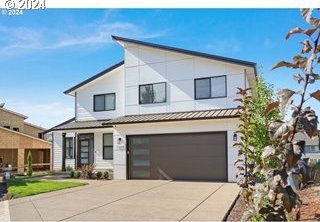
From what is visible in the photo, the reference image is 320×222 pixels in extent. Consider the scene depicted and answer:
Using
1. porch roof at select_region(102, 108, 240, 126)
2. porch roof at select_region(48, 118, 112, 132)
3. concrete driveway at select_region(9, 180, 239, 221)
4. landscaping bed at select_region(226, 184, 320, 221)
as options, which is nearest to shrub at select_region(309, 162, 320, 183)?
landscaping bed at select_region(226, 184, 320, 221)

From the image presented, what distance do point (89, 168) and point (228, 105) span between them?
8768 mm

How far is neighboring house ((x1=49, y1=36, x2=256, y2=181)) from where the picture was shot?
15.9m

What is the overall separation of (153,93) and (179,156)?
4172 millimetres

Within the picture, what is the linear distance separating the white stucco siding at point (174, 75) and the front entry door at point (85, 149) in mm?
4955

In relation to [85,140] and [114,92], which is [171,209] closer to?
[114,92]

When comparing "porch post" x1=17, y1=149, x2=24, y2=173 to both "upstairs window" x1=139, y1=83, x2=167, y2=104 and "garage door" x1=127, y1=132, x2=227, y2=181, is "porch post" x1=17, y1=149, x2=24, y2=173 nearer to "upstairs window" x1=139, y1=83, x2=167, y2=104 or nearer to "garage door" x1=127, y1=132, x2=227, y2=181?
"garage door" x1=127, y1=132, x2=227, y2=181

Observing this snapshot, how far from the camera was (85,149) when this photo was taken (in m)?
22.8

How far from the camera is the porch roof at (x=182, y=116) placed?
15364 millimetres

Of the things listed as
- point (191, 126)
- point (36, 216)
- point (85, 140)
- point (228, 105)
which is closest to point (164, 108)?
point (191, 126)

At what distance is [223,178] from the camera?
50.7 ft

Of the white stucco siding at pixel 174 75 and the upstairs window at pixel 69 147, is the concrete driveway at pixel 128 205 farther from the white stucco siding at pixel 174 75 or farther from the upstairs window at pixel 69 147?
the upstairs window at pixel 69 147

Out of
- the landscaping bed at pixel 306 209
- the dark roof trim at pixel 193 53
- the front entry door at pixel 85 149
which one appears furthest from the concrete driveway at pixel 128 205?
the front entry door at pixel 85 149

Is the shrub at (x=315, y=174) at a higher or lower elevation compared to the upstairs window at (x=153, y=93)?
lower

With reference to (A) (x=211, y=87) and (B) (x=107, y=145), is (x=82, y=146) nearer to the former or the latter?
(B) (x=107, y=145)
